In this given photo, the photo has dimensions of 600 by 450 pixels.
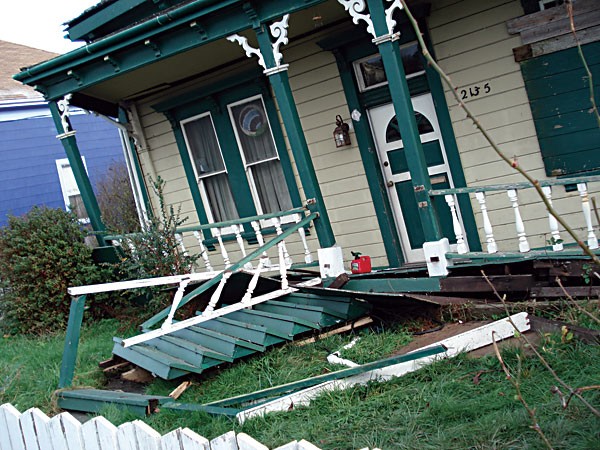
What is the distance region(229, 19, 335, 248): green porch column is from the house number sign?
→ 2.01m

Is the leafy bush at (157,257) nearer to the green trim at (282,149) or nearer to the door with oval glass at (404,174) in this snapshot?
the green trim at (282,149)

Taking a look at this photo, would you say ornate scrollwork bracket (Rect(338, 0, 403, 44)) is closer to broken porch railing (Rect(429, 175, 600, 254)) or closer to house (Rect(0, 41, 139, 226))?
broken porch railing (Rect(429, 175, 600, 254))

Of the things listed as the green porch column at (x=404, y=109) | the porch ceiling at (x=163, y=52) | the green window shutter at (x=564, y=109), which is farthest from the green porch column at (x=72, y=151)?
the green window shutter at (x=564, y=109)

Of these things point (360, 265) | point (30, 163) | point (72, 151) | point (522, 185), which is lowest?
point (360, 265)

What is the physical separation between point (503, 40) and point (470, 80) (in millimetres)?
563

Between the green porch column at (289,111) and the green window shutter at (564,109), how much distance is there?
2582 millimetres

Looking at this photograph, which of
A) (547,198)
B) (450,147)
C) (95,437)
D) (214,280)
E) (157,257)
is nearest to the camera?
(95,437)

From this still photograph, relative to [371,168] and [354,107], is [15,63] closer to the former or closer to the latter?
[354,107]

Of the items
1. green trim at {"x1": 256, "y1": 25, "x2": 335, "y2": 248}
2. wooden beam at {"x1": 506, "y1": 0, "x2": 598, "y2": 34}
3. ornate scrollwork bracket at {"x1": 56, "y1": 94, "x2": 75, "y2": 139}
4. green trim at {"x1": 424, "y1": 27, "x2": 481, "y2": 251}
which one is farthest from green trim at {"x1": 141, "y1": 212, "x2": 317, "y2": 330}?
ornate scrollwork bracket at {"x1": 56, "y1": 94, "x2": 75, "y2": 139}

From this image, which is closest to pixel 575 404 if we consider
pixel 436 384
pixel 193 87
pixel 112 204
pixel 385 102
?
pixel 436 384

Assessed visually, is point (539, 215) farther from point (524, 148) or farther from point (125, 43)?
point (125, 43)

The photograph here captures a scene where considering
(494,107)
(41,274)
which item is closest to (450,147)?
(494,107)

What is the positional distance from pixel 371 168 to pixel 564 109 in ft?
7.98

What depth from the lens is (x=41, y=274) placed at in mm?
8867
